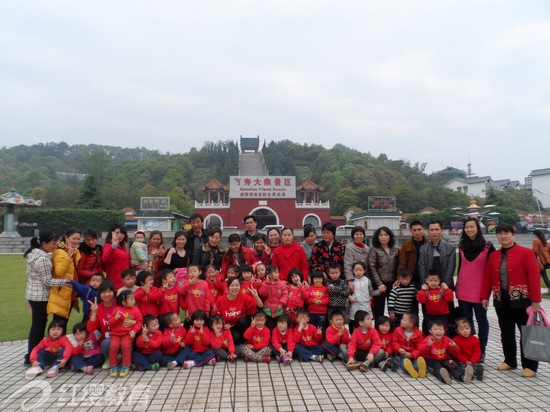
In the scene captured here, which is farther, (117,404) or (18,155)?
(18,155)

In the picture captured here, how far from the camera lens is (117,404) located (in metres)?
2.85

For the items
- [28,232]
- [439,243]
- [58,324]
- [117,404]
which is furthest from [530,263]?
[28,232]

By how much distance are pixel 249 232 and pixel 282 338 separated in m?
1.44

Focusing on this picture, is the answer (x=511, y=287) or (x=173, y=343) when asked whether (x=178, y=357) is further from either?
(x=511, y=287)

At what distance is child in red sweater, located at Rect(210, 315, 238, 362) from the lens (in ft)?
12.3

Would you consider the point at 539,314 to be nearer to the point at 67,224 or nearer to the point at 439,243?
the point at 439,243

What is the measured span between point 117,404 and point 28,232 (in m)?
24.3

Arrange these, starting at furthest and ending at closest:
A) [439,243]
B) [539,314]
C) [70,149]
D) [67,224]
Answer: [70,149]
[67,224]
[439,243]
[539,314]

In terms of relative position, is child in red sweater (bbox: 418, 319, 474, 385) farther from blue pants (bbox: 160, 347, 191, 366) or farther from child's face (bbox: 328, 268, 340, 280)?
blue pants (bbox: 160, 347, 191, 366)

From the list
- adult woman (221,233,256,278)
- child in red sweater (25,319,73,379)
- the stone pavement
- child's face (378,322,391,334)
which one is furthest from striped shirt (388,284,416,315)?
child in red sweater (25,319,73,379)

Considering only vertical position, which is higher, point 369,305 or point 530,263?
point 530,263

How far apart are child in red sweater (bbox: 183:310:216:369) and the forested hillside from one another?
23987mm

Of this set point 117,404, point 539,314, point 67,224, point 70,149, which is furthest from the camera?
point 70,149

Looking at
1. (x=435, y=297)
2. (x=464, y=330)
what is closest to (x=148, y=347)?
(x=435, y=297)
